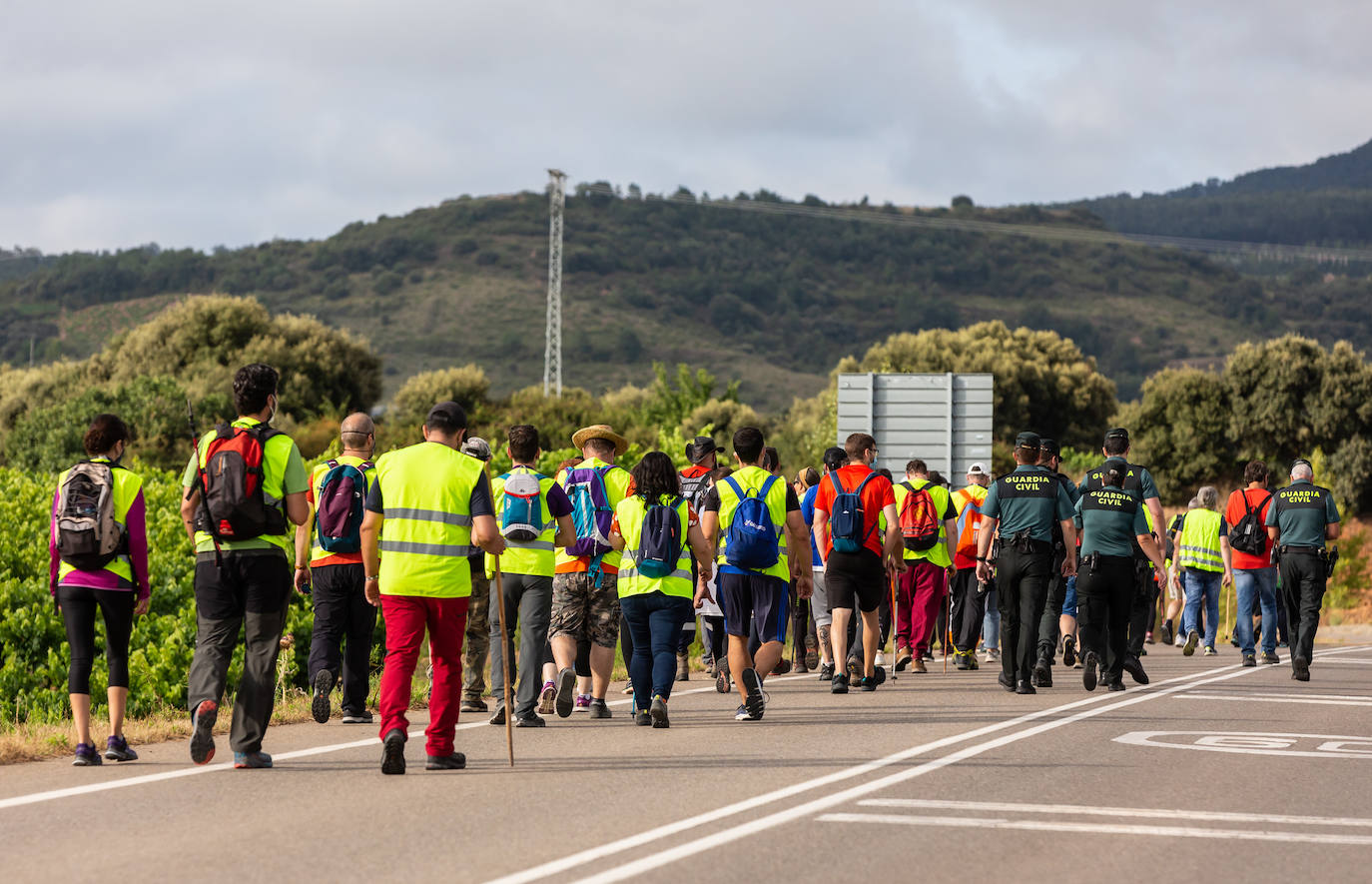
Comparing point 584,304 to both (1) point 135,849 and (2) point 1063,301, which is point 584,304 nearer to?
(2) point 1063,301

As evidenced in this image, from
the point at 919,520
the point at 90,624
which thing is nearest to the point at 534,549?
the point at 90,624

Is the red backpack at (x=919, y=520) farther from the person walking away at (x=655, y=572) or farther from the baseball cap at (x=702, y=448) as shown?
the person walking away at (x=655, y=572)

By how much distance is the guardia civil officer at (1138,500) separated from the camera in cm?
1491

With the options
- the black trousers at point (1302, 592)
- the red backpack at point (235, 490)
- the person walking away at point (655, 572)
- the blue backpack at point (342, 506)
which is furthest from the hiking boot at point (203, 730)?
the black trousers at point (1302, 592)

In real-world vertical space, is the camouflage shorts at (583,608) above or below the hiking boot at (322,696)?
→ above

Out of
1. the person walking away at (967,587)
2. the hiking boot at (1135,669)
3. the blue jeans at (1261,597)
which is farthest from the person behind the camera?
the blue jeans at (1261,597)

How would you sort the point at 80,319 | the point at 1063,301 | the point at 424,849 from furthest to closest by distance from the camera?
1. the point at 1063,301
2. the point at 80,319
3. the point at 424,849

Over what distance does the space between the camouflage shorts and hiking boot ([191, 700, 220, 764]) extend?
3.23 metres

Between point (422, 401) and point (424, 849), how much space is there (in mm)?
54579

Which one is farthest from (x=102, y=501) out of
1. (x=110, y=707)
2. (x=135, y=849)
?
(x=135, y=849)

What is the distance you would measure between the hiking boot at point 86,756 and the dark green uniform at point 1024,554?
25.1 ft

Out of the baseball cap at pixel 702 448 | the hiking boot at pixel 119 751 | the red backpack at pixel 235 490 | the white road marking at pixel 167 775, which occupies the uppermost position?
the baseball cap at pixel 702 448

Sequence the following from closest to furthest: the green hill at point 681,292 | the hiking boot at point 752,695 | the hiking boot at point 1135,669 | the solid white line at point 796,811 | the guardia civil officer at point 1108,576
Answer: the solid white line at point 796,811 → the hiking boot at point 752,695 → the guardia civil officer at point 1108,576 → the hiking boot at point 1135,669 → the green hill at point 681,292

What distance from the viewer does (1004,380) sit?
6806cm
